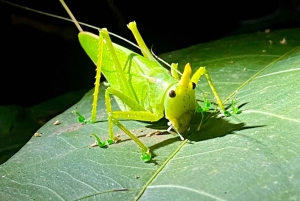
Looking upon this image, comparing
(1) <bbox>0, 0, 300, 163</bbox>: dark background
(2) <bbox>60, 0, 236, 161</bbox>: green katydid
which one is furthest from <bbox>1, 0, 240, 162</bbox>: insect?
(1) <bbox>0, 0, 300, 163</bbox>: dark background

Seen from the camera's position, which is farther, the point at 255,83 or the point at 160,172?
the point at 255,83

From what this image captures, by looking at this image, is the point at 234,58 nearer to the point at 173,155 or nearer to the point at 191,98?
the point at 191,98

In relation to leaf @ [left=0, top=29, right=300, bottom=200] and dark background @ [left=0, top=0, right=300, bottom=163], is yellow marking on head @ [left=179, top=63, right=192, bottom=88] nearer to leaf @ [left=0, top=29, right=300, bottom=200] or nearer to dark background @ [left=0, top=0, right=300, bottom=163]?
leaf @ [left=0, top=29, right=300, bottom=200]

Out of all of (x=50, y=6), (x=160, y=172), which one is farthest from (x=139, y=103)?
(x=50, y=6)

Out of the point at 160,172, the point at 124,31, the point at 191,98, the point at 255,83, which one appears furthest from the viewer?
the point at 124,31

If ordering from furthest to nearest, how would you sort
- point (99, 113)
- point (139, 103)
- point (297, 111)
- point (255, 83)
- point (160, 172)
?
point (99, 113) → point (255, 83) → point (139, 103) → point (297, 111) → point (160, 172)

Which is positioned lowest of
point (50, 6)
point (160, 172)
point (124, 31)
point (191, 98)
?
point (160, 172)
